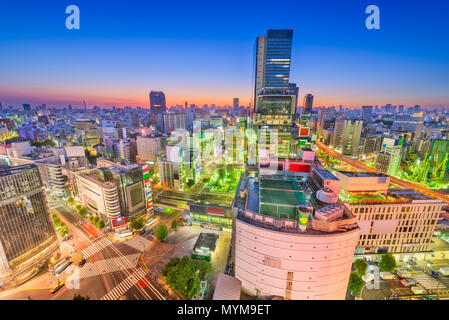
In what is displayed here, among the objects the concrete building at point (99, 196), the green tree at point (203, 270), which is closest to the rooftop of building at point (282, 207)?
the green tree at point (203, 270)

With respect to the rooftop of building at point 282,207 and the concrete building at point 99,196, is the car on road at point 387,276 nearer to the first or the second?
the rooftop of building at point 282,207

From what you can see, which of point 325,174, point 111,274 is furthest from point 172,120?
point 325,174

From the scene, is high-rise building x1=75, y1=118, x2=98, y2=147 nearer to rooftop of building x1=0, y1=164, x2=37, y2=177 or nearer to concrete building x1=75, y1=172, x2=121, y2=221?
concrete building x1=75, y1=172, x2=121, y2=221

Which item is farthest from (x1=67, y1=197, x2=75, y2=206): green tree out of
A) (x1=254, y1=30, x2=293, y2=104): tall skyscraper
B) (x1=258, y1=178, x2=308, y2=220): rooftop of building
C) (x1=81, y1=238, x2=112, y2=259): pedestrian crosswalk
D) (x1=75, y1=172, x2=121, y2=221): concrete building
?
(x1=254, y1=30, x2=293, y2=104): tall skyscraper

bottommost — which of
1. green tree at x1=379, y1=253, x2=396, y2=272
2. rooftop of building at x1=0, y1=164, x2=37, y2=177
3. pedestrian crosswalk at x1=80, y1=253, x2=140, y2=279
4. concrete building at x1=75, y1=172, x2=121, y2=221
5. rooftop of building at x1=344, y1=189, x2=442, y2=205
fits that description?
pedestrian crosswalk at x1=80, y1=253, x2=140, y2=279

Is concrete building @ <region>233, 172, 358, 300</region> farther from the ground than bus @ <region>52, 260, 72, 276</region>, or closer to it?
farther from the ground
